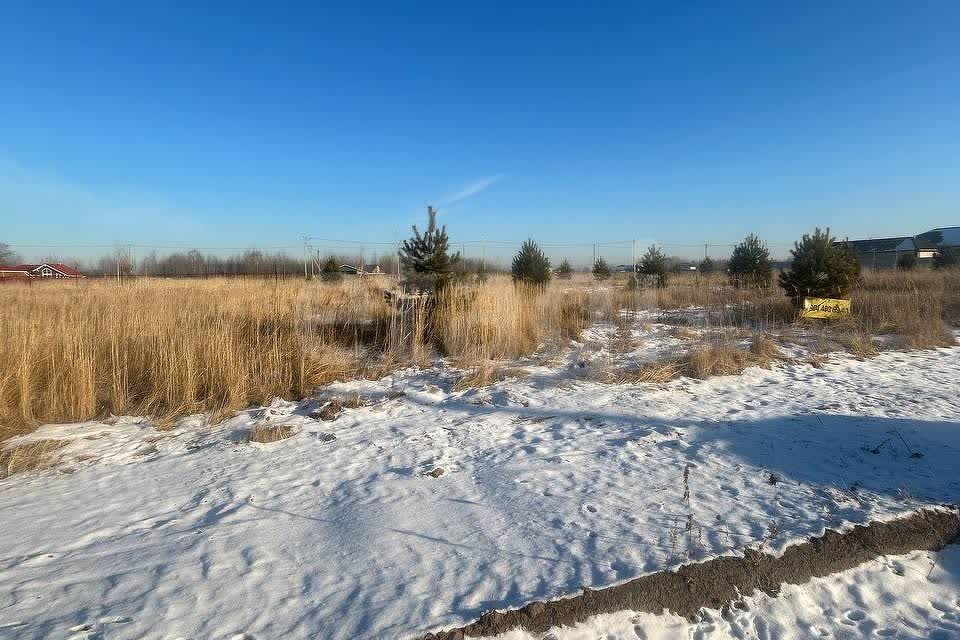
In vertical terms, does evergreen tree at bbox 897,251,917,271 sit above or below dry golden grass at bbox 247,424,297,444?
above

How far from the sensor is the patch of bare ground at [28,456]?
150 inches

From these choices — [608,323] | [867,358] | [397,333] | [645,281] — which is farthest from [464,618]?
[645,281]

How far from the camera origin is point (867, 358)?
7000 millimetres

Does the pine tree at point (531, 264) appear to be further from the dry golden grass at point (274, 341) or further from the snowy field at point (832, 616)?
the snowy field at point (832, 616)

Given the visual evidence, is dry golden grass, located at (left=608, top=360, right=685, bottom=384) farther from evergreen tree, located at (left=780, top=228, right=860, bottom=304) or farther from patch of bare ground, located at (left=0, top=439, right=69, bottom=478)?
evergreen tree, located at (left=780, top=228, right=860, bottom=304)

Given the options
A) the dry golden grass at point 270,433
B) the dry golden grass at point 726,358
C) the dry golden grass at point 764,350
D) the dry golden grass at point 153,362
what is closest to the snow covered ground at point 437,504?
the dry golden grass at point 270,433

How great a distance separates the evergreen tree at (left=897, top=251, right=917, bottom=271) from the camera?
2333 cm

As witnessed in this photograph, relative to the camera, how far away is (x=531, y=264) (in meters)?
16.8

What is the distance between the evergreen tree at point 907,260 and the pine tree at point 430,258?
2488 cm

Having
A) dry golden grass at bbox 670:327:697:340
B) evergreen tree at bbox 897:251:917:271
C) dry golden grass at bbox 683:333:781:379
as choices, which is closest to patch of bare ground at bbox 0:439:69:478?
dry golden grass at bbox 683:333:781:379

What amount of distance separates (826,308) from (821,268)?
1.36 m

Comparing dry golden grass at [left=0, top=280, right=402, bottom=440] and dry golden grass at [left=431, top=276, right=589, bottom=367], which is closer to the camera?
dry golden grass at [left=0, top=280, right=402, bottom=440]

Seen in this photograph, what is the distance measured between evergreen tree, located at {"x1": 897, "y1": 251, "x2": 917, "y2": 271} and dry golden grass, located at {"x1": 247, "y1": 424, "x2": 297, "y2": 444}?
94.7 feet

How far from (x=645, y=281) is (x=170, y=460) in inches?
649
